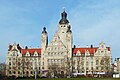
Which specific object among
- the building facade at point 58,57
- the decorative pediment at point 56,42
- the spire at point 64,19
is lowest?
the building facade at point 58,57

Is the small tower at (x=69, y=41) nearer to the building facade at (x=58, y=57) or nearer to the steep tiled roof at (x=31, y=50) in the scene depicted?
the building facade at (x=58, y=57)

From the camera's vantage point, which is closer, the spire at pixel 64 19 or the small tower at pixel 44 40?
the small tower at pixel 44 40

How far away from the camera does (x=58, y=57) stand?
375 ft

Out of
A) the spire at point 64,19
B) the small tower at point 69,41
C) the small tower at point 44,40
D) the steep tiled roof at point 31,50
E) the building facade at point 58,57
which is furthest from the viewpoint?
the steep tiled roof at point 31,50

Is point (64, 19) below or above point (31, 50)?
above

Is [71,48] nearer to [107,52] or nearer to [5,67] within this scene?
[107,52]

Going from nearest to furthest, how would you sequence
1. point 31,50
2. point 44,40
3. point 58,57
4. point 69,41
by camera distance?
point 58,57 < point 69,41 < point 44,40 < point 31,50

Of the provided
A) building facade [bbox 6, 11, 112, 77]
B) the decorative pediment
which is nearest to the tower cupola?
building facade [bbox 6, 11, 112, 77]

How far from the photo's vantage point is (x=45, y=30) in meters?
120

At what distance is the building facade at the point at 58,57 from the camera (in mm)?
111938

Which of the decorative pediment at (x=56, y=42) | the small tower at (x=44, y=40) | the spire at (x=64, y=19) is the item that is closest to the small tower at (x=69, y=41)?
the decorative pediment at (x=56, y=42)

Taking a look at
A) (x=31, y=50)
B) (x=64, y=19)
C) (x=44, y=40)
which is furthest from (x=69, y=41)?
(x=31, y=50)

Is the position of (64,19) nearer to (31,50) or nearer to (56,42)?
(56,42)

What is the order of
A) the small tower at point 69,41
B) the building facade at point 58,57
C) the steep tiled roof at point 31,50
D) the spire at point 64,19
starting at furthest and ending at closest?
the steep tiled roof at point 31,50, the spire at point 64,19, the small tower at point 69,41, the building facade at point 58,57
